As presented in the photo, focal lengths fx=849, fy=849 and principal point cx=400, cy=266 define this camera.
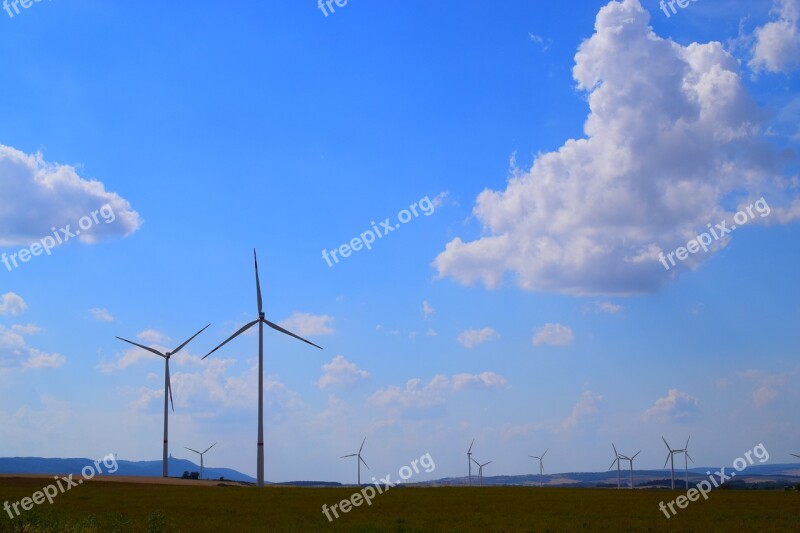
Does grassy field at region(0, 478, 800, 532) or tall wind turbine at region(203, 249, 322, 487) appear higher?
tall wind turbine at region(203, 249, 322, 487)

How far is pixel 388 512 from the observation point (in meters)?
72.4

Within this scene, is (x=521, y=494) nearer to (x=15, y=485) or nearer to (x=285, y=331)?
(x=285, y=331)

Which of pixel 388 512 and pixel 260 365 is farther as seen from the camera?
pixel 260 365

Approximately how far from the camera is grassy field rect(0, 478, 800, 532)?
58.3 m

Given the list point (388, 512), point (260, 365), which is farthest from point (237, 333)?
point (388, 512)

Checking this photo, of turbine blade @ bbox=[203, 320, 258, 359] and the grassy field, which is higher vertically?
turbine blade @ bbox=[203, 320, 258, 359]

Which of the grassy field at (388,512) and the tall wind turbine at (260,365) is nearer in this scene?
the grassy field at (388,512)

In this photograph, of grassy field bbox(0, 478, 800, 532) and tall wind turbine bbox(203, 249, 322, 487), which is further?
tall wind turbine bbox(203, 249, 322, 487)

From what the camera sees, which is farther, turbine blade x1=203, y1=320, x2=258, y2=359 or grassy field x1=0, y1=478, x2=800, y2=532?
turbine blade x1=203, y1=320, x2=258, y2=359

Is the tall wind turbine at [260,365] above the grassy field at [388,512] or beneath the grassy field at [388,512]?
above

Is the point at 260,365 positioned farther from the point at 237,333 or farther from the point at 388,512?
the point at 388,512

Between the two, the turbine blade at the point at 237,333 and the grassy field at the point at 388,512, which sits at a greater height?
the turbine blade at the point at 237,333

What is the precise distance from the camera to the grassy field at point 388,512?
191 feet

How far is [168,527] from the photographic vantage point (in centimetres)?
5556
